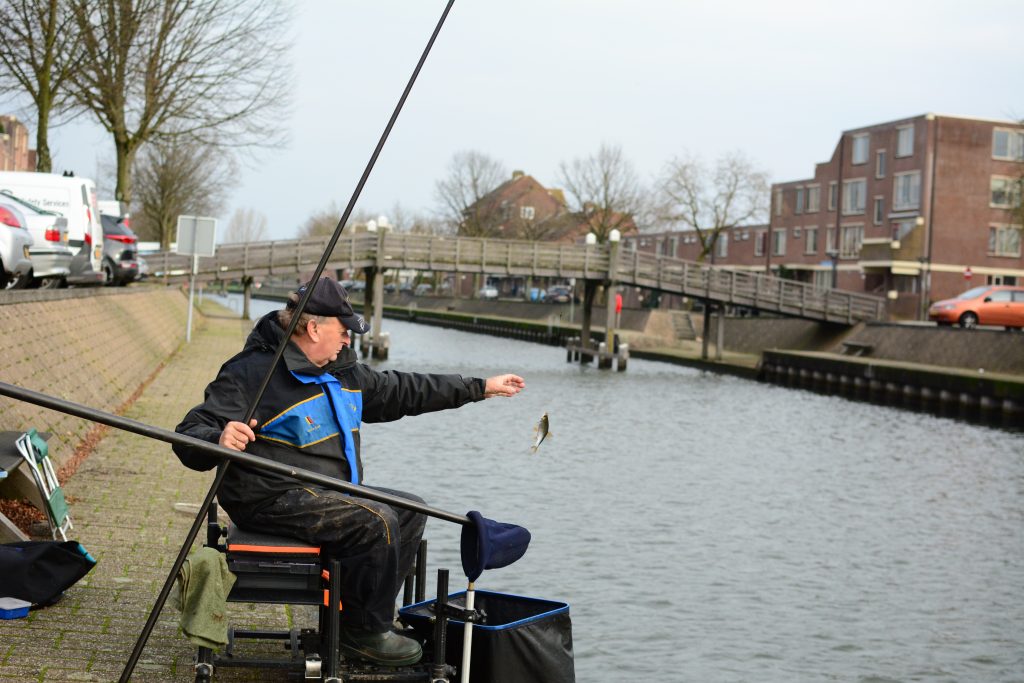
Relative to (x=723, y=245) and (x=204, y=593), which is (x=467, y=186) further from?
(x=204, y=593)

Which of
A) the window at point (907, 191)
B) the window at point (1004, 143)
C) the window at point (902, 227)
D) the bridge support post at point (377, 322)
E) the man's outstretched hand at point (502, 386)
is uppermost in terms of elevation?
the window at point (1004, 143)

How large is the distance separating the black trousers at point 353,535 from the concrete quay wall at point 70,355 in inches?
153

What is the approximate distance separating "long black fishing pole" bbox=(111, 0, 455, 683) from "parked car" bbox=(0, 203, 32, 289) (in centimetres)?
1071

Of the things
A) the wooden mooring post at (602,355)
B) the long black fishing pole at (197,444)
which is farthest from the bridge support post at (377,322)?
the long black fishing pole at (197,444)

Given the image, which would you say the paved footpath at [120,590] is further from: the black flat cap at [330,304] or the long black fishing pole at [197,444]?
the black flat cap at [330,304]

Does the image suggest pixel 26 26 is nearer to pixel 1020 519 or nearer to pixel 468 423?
pixel 468 423

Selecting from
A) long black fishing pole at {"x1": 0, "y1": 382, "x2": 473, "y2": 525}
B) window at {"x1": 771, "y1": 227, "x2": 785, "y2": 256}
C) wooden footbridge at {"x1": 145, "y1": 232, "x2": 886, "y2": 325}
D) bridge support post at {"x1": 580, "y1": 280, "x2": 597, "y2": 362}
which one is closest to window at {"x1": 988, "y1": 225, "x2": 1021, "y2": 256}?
window at {"x1": 771, "y1": 227, "x2": 785, "y2": 256}

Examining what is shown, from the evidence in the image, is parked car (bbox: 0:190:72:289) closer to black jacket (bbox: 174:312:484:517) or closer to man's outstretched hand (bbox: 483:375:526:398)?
man's outstretched hand (bbox: 483:375:526:398)

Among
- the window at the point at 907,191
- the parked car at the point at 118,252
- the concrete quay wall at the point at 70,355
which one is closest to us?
the concrete quay wall at the point at 70,355

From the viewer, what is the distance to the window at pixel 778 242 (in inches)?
3199

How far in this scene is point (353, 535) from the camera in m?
4.62

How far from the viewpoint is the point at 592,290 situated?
49750mm

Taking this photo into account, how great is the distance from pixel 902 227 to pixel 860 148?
27.0 feet

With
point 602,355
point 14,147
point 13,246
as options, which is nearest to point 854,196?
point 602,355
